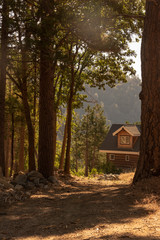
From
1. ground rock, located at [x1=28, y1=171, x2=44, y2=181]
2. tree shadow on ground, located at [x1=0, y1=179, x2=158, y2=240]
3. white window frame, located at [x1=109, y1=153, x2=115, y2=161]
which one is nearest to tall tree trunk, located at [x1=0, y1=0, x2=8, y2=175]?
ground rock, located at [x1=28, y1=171, x2=44, y2=181]

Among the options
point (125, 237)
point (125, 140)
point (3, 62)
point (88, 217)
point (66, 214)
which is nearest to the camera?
point (125, 237)

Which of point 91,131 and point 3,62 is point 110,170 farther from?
point 91,131

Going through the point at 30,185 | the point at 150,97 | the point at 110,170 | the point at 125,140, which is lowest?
the point at 110,170

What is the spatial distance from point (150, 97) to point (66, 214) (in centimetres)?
498

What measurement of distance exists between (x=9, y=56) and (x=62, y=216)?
9157 millimetres

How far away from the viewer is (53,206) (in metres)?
7.19

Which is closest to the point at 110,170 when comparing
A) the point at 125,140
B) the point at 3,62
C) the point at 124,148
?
the point at 124,148

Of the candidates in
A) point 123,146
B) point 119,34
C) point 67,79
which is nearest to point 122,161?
point 123,146

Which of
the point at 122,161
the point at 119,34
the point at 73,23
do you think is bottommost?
the point at 122,161

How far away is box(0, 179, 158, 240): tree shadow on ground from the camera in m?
5.05

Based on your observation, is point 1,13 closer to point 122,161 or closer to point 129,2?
point 129,2

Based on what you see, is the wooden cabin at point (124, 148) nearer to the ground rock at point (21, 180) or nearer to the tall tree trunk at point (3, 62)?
the tall tree trunk at point (3, 62)

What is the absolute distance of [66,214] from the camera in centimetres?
617

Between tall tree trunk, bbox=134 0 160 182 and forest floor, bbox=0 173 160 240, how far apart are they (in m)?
0.69
